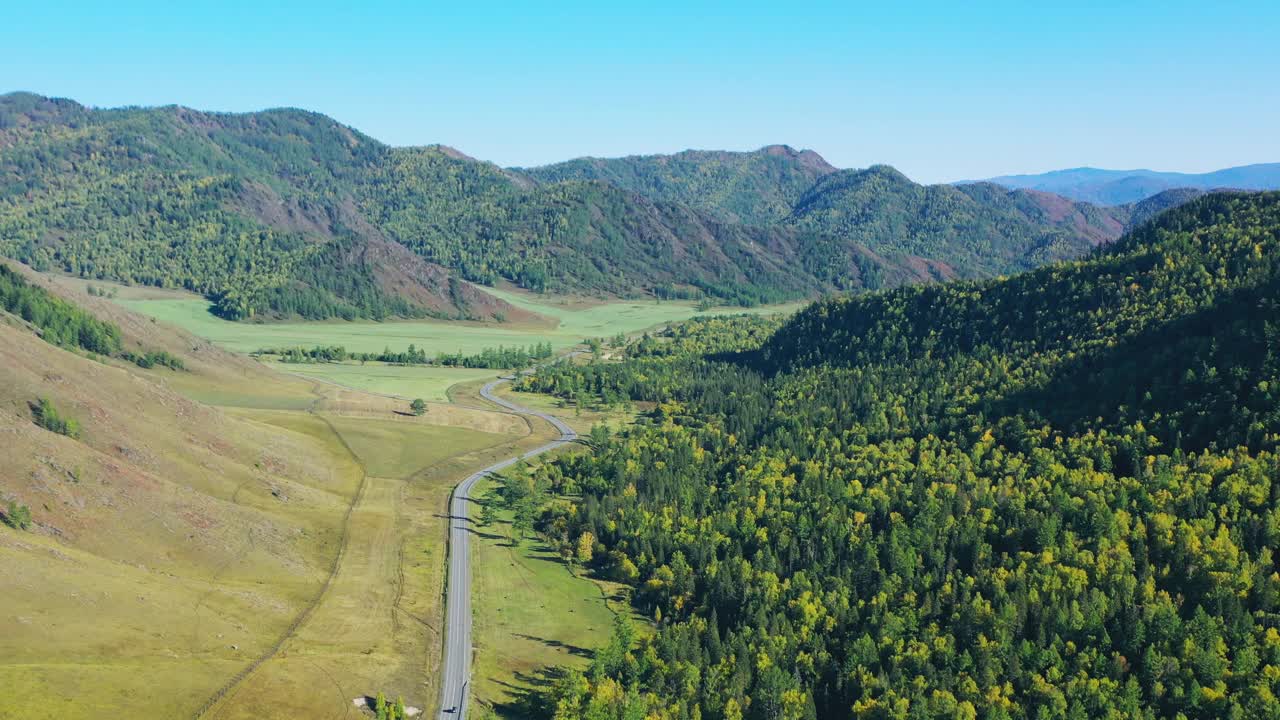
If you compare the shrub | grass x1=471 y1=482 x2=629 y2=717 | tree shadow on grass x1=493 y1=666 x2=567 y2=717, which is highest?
the shrub

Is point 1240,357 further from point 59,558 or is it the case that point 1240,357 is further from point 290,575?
point 59,558

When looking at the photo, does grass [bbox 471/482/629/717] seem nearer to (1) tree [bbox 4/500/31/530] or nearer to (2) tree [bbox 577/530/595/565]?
(2) tree [bbox 577/530/595/565]

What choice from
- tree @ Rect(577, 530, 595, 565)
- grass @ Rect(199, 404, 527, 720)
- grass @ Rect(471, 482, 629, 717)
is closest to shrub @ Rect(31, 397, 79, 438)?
grass @ Rect(199, 404, 527, 720)

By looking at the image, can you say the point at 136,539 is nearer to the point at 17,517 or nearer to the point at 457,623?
the point at 17,517

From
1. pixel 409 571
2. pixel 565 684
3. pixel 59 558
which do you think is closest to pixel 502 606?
pixel 409 571

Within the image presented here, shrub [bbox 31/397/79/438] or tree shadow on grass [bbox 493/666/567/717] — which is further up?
shrub [bbox 31/397/79/438]

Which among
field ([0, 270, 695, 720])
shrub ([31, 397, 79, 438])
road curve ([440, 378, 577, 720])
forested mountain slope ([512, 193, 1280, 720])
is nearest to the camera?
field ([0, 270, 695, 720])

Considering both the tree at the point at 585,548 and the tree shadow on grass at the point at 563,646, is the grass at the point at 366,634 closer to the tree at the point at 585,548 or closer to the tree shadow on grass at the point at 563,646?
the tree shadow on grass at the point at 563,646

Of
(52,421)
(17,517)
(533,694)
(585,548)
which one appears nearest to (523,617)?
(533,694)

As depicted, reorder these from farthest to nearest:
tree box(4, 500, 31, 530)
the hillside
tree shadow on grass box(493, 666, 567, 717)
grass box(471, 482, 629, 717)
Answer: tree box(4, 500, 31, 530), grass box(471, 482, 629, 717), tree shadow on grass box(493, 666, 567, 717), the hillside
